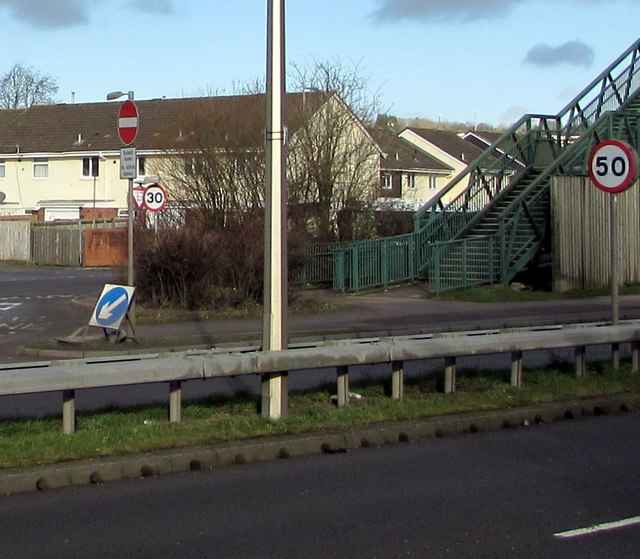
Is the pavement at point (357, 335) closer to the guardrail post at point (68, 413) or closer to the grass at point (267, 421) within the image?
the grass at point (267, 421)

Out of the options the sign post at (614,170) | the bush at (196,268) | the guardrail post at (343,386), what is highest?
the sign post at (614,170)

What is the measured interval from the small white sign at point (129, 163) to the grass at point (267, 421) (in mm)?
6173

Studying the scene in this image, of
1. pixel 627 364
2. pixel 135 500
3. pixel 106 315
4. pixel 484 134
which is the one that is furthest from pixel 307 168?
pixel 484 134

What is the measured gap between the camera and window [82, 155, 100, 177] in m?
58.4

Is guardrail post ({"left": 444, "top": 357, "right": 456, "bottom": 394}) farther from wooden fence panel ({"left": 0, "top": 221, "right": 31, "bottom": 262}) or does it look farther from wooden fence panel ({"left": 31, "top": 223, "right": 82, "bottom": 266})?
wooden fence panel ({"left": 0, "top": 221, "right": 31, "bottom": 262})

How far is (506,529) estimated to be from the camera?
648 centimetres

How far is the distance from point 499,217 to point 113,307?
14.0 meters

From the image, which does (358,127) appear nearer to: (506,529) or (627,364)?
(627,364)

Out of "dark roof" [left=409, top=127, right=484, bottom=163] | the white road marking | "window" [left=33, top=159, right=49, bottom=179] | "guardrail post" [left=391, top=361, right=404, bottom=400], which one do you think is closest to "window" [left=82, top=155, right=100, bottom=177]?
"window" [left=33, top=159, right=49, bottom=179]

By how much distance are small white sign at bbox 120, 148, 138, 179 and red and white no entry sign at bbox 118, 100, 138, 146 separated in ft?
0.49

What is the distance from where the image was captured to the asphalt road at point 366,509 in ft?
20.1

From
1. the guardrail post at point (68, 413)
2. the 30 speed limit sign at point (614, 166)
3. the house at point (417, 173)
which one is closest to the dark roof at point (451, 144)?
the house at point (417, 173)

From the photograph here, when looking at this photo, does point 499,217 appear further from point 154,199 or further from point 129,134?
point 129,134

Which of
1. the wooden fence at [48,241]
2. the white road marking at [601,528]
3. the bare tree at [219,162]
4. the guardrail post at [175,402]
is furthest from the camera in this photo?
the wooden fence at [48,241]
